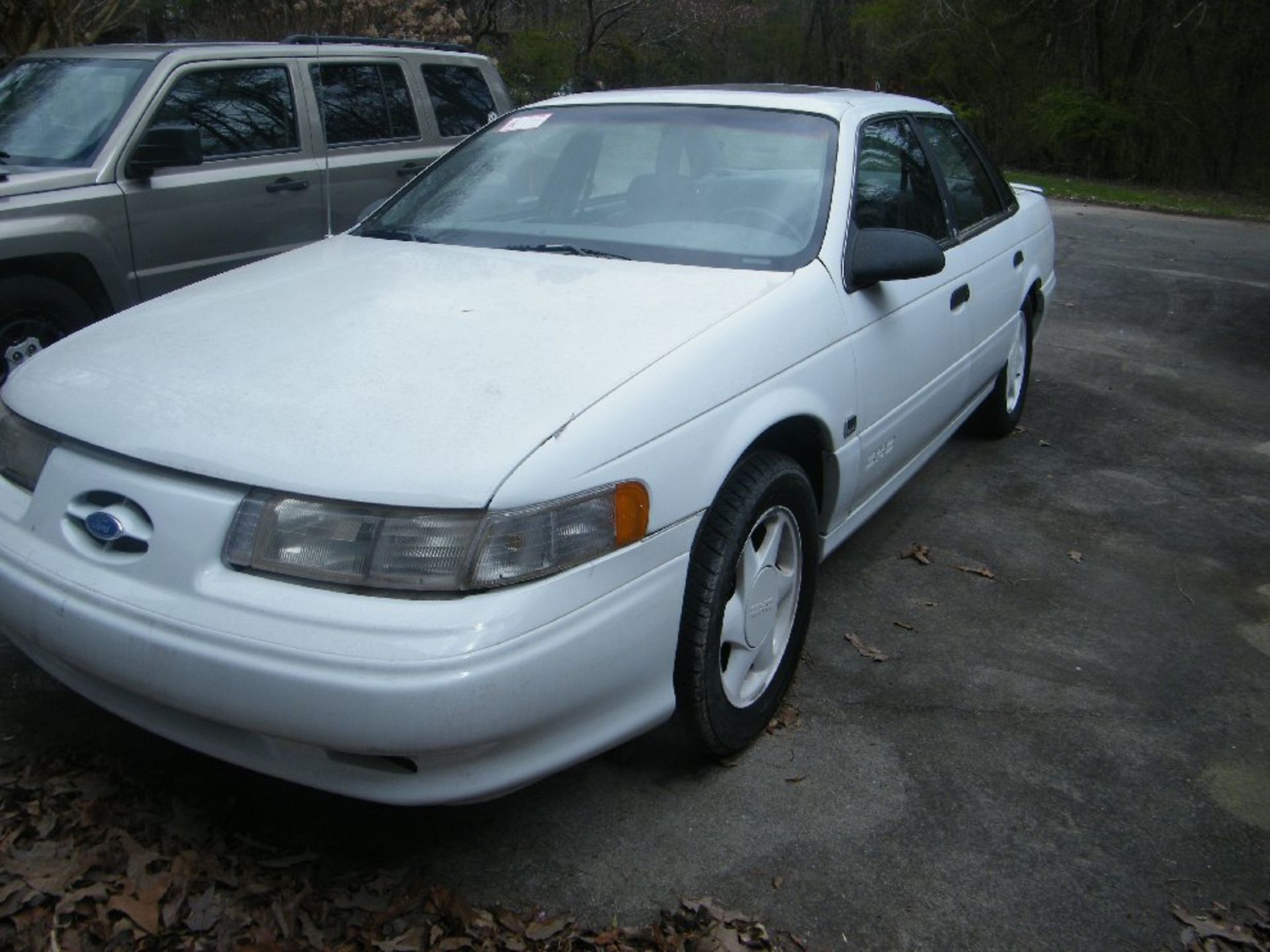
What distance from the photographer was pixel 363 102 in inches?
265

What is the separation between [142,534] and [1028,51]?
956 inches

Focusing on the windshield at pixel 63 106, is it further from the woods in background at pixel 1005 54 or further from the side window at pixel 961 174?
the woods in background at pixel 1005 54

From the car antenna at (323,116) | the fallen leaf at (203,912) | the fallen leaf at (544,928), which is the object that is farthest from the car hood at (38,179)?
the fallen leaf at (544,928)

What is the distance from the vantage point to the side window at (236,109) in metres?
5.82

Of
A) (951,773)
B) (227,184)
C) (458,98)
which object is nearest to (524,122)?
(227,184)

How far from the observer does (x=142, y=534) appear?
7.91 feet

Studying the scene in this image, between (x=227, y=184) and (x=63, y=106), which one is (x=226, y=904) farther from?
(x=63, y=106)

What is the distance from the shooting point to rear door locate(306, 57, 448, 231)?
6.46 metres

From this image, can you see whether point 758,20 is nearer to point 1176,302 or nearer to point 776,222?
point 1176,302

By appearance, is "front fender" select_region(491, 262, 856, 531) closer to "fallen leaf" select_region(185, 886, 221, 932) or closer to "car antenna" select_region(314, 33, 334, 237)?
"fallen leaf" select_region(185, 886, 221, 932)

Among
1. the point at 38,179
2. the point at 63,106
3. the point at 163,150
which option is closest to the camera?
the point at 38,179

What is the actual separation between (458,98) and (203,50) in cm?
178

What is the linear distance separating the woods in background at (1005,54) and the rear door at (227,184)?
33.3 feet

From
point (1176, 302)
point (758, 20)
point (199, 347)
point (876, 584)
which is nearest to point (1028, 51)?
point (758, 20)
